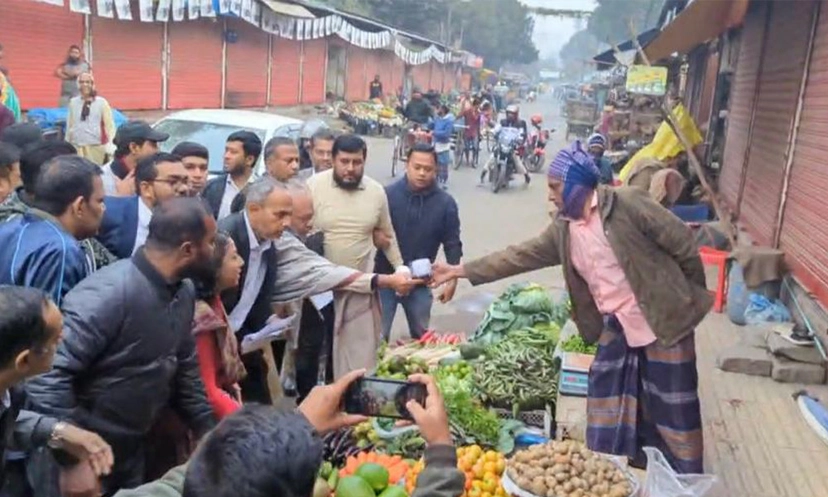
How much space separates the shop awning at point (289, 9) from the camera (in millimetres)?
21717

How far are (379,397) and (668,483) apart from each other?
1634 millimetres

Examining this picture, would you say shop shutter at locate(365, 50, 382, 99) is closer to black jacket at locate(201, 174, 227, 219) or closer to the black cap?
the black cap

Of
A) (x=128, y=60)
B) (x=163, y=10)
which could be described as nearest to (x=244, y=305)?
(x=163, y=10)

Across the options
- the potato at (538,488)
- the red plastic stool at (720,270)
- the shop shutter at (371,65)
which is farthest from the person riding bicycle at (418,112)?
the shop shutter at (371,65)

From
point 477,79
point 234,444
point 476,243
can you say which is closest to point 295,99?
point 476,243

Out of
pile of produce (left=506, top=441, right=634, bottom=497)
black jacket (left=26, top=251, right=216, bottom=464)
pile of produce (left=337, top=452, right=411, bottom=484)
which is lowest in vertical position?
pile of produce (left=337, top=452, right=411, bottom=484)

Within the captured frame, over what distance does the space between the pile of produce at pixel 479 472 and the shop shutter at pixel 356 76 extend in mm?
31304

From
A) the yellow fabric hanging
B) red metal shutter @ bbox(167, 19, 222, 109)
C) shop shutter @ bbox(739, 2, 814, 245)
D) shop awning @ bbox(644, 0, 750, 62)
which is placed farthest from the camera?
red metal shutter @ bbox(167, 19, 222, 109)

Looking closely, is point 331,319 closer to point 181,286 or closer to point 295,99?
point 181,286

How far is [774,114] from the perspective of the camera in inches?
345

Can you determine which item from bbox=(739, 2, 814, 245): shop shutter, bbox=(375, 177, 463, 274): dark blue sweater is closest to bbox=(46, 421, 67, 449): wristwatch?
bbox=(375, 177, 463, 274): dark blue sweater

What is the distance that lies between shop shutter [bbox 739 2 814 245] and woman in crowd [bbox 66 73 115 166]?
24.0 ft

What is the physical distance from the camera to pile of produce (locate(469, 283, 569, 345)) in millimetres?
6035

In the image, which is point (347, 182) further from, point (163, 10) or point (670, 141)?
point (163, 10)
